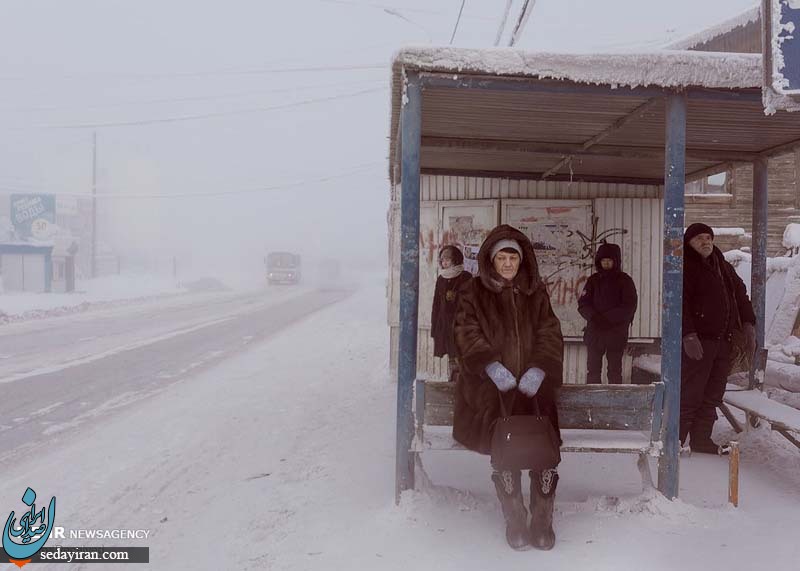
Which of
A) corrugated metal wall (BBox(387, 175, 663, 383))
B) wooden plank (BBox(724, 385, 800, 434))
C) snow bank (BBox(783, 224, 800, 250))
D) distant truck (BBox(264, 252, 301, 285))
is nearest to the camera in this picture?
wooden plank (BBox(724, 385, 800, 434))

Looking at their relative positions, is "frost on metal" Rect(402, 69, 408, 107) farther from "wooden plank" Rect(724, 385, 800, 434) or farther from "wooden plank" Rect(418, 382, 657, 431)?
"wooden plank" Rect(724, 385, 800, 434)

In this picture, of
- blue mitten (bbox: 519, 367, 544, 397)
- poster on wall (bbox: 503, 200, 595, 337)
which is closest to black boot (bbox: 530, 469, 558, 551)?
blue mitten (bbox: 519, 367, 544, 397)

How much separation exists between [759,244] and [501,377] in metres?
4.85

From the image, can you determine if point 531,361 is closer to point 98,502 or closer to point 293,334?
point 98,502

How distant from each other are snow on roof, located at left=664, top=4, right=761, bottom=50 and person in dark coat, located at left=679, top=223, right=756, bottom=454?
12.3 m

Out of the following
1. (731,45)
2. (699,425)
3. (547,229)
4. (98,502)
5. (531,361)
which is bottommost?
(98,502)

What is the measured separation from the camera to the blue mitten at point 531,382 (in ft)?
12.9

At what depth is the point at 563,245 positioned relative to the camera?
27.4 feet

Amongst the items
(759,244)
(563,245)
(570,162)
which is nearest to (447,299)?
(570,162)

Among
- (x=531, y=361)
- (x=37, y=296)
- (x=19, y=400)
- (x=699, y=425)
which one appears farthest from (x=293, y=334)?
(x=37, y=296)

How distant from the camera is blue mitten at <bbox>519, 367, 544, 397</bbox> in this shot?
3.93m

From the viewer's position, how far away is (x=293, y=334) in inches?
660

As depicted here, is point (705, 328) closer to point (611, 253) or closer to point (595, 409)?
point (611, 253)

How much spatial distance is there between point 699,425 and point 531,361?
2689mm
